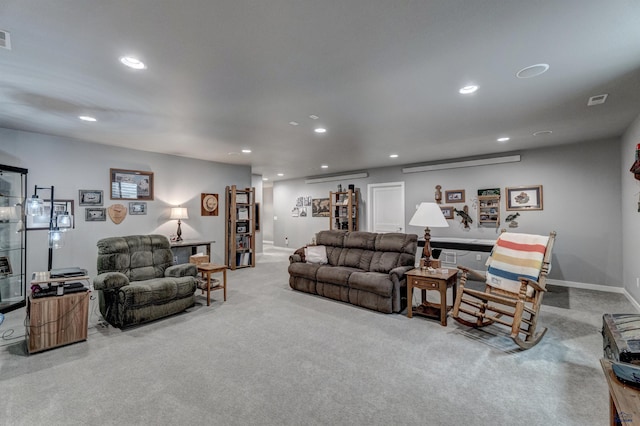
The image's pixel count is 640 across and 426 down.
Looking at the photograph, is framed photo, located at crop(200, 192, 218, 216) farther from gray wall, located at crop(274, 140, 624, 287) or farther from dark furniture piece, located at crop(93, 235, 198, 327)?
gray wall, located at crop(274, 140, 624, 287)

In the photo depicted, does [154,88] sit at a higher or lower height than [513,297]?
higher

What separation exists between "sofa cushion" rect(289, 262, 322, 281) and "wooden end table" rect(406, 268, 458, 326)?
1523 millimetres

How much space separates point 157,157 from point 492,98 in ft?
19.0

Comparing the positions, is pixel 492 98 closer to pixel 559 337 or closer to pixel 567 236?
pixel 559 337

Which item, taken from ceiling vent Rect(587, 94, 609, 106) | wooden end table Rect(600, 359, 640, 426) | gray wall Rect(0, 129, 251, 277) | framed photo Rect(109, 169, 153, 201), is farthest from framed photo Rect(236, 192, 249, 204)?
wooden end table Rect(600, 359, 640, 426)

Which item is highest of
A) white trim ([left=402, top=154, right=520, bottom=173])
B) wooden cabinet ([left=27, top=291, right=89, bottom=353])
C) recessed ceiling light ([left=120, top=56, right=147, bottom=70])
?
recessed ceiling light ([left=120, top=56, right=147, bottom=70])

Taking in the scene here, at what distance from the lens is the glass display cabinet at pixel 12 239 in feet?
12.9

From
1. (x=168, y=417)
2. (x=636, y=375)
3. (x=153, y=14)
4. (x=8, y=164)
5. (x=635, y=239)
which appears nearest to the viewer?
(x=636, y=375)

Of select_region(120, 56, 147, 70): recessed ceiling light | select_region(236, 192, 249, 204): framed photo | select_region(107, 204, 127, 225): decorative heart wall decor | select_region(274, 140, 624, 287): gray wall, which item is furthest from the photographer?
select_region(236, 192, 249, 204): framed photo

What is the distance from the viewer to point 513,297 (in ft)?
10.5

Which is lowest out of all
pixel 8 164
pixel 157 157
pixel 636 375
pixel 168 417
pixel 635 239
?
pixel 168 417

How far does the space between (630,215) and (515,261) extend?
7.30ft

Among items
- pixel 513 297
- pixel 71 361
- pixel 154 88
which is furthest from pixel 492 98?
pixel 71 361

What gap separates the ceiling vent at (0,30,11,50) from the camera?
193cm
